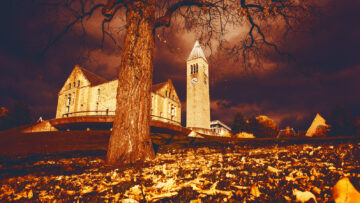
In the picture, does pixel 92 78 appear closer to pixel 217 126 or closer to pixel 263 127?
pixel 263 127

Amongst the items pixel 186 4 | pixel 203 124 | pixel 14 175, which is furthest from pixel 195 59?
pixel 14 175

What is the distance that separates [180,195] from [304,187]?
4.06 ft

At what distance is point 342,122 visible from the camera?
27422 mm

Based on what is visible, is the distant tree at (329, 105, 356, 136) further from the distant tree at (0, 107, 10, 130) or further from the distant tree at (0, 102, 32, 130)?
the distant tree at (0, 107, 10, 130)

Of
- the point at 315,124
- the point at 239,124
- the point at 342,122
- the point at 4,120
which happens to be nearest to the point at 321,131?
the point at 315,124

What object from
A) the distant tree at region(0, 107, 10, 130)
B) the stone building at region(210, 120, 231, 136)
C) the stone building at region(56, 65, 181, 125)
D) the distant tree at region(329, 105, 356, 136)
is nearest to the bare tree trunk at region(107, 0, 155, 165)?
the stone building at region(56, 65, 181, 125)

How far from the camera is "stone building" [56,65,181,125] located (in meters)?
34.5

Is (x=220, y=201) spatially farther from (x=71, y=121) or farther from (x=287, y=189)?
(x=71, y=121)

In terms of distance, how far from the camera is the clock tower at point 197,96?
57656 millimetres

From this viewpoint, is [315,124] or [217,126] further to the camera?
[217,126]

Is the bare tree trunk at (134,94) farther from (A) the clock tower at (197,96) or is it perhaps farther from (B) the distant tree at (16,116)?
(B) the distant tree at (16,116)

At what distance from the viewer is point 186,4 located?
6.66 meters

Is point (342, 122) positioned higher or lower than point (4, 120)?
lower

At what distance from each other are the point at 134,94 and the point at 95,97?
115 feet
